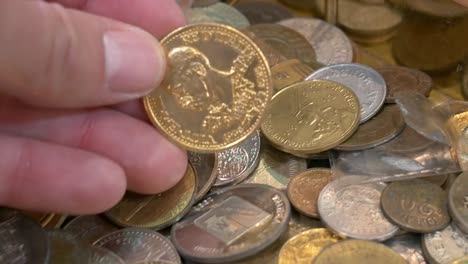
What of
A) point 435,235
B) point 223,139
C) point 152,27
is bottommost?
point 435,235

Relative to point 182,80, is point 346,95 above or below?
below

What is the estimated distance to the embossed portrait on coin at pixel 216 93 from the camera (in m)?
0.80

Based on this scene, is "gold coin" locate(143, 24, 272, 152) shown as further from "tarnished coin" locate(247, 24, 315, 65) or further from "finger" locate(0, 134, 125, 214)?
"tarnished coin" locate(247, 24, 315, 65)

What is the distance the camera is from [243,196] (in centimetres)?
88

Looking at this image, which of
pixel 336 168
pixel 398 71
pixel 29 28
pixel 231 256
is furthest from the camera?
pixel 398 71

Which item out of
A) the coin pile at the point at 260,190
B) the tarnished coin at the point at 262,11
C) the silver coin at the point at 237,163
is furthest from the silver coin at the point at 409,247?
the tarnished coin at the point at 262,11

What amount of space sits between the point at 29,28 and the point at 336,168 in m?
0.49

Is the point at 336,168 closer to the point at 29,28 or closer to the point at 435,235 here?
the point at 435,235

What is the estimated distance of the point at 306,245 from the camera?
83 centimetres

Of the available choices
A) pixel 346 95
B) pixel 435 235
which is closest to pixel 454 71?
pixel 346 95

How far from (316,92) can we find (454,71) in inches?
10.8

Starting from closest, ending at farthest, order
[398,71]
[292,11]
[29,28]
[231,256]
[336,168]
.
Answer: [29,28]
[231,256]
[336,168]
[398,71]
[292,11]

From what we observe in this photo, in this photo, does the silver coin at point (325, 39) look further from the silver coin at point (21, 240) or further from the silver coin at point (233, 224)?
the silver coin at point (21, 240)

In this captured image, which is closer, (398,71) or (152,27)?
(152,27)
